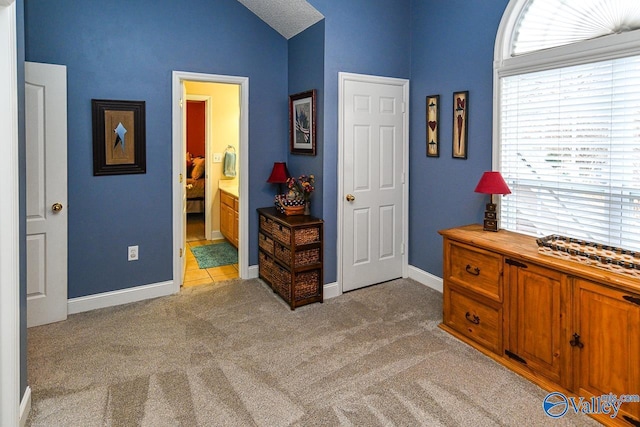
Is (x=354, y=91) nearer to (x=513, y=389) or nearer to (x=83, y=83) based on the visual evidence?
(x=83, y=83)

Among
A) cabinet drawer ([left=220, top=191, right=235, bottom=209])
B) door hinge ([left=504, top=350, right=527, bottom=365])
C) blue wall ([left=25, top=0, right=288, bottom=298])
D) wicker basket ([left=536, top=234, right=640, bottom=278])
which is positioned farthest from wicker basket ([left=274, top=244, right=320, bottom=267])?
cabinet drawer ([left=220, top=191, right=235, bottom=209])

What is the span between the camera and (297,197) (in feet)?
13.2

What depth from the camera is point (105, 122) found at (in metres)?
3.51

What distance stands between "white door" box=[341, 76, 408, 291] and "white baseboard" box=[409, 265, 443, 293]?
155 millimetres

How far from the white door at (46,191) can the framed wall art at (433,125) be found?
304 cm

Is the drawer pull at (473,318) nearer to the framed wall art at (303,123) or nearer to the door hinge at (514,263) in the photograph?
the door hinge at (514,263)

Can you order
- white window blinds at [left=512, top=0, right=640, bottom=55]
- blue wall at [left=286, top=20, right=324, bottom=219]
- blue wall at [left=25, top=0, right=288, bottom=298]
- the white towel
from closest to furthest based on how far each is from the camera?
white window blinds at [left=512, top=0, right=640, bottom=55] → blue wall at [left=25, top=0, right=288, bottom=298] → blue wall at [left=286, top=20, right=324, bottom=219] → the white towel

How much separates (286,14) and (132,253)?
256 cm

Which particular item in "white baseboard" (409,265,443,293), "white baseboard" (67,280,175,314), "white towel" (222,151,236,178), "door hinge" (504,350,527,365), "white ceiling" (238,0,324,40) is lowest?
"door hinge" (504,350,527,365)

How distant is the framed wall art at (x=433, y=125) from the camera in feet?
12.7

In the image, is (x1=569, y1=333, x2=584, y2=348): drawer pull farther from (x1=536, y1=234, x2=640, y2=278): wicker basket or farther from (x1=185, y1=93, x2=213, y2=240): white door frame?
(x1=185, y1=93, x2=213, y2=240): white door frame

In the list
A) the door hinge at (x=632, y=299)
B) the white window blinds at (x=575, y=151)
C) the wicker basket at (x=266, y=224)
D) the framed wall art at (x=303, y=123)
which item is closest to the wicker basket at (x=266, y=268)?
the wicker basket at (x=266, y=224)

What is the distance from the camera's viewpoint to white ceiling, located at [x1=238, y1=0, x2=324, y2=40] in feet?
12.1

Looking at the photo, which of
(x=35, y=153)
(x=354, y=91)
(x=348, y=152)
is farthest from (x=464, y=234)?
(x=35, y=153)
